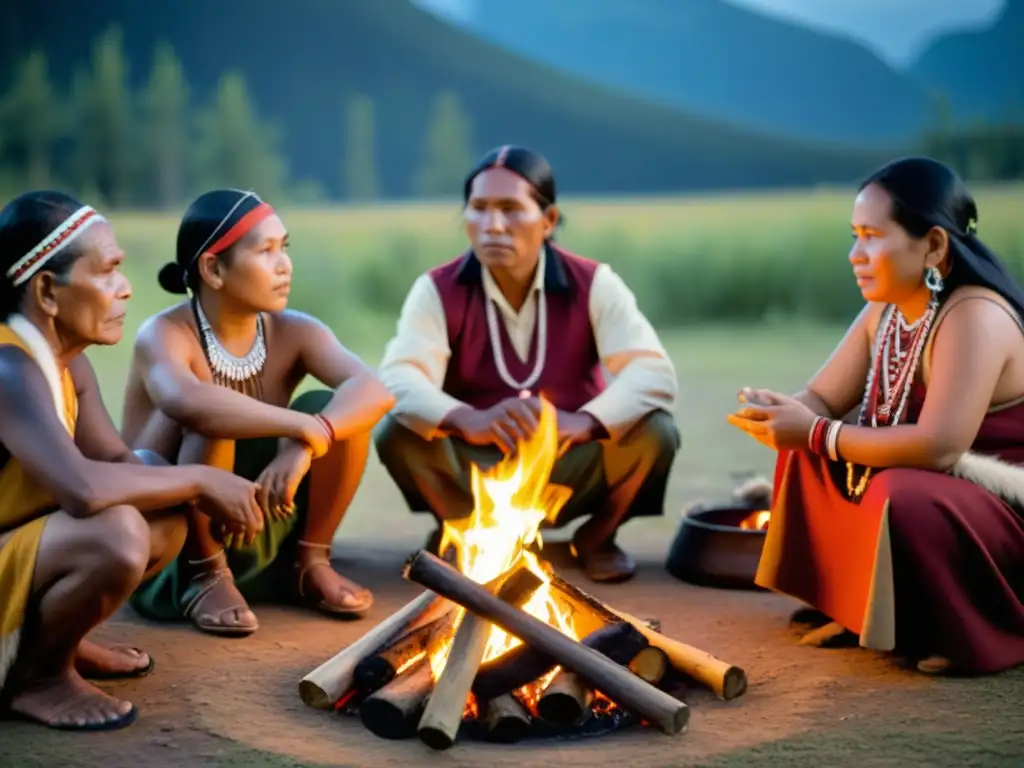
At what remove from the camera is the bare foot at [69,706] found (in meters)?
3.19

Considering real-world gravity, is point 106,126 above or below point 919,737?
above

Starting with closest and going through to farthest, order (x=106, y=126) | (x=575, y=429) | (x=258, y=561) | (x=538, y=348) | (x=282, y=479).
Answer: (x=282, y=479) < (x=258, y=561) < (x=575, y=429) < (x=538, y=348) < (x=106, y=126)

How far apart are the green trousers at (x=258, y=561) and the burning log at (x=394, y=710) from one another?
125 centimetres

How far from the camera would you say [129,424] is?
428 centimetres

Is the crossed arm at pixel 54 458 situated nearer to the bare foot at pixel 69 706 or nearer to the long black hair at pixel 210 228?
the bare foot at pixel 69 706

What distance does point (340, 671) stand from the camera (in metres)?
3.36

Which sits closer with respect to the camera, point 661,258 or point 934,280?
point 934,280

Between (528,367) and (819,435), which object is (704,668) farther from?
(528,367)

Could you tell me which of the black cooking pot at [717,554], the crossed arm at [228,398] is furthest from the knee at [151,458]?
the black cooking pot at [717,554]

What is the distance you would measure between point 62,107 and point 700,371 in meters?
7.65

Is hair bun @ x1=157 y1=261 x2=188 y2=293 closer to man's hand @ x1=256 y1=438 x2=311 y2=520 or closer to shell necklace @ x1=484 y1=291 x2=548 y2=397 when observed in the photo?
man's hand @ x1=256 y1=438 x2=311 y2=520

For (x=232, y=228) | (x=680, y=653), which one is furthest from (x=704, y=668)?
(x=232, y=228)

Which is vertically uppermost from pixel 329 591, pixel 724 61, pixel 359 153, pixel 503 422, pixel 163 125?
pixel 724 61

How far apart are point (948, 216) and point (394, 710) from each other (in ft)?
7.34
